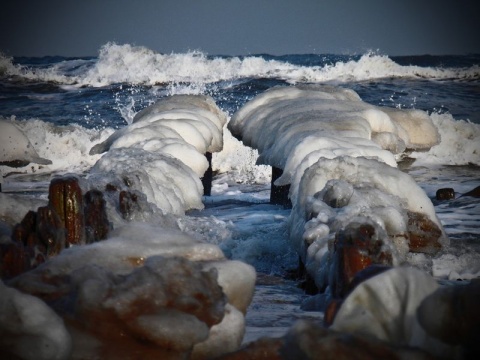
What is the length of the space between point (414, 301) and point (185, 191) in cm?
475

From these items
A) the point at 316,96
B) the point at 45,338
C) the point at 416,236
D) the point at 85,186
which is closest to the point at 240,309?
the point at 45,338

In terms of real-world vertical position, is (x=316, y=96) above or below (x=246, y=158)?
above

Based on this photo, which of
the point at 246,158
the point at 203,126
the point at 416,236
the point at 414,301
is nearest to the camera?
the point at 414,301

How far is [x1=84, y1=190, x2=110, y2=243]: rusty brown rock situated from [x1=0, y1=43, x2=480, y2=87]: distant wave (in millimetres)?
22942

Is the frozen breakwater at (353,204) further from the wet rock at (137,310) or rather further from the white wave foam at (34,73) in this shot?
the white wave foam at (34,73)

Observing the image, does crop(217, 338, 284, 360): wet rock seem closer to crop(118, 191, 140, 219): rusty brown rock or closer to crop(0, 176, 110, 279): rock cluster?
crop(0, 176, 110, 279): rock cluster

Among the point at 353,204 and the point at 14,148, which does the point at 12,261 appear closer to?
the point at 353,204

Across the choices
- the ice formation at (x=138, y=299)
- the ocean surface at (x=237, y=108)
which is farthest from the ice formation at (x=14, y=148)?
the ice formation at (x=138, y=299)

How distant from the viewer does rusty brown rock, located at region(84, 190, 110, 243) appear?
4492 mm

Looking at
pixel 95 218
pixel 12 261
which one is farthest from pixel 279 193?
pixel 12 261

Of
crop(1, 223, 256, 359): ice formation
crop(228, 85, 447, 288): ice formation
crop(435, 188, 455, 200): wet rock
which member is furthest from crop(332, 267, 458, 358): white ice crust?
crop(435, 188, 455, 200): wet rock

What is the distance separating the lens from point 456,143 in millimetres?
15203

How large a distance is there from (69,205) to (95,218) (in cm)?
29

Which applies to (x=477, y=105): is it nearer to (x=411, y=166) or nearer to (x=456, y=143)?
(x=456, y=143)
